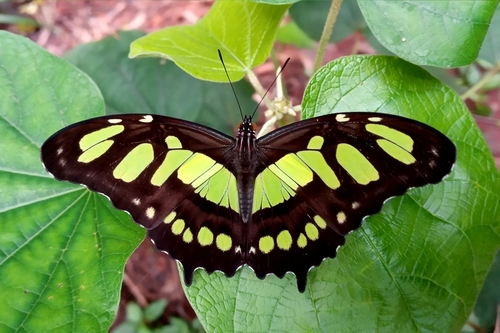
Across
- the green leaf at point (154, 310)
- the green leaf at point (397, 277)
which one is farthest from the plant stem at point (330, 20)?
the green leaf at point (154, 310)

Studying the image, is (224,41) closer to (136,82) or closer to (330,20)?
(330,20)

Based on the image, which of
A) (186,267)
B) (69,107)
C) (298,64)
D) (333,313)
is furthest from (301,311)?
(298,64)

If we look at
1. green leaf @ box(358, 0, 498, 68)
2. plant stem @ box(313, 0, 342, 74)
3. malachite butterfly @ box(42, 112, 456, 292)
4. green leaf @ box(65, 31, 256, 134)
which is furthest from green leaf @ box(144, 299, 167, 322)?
green leaf @ box(358, 0, 498, 68)

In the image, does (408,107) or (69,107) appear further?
(69,107)

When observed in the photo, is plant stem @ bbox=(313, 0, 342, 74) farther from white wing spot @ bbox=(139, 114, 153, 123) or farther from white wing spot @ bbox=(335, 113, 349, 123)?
white wing spot @ bbox=(139, 114, 153, 123)

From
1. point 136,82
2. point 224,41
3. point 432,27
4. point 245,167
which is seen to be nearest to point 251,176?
point 245,167

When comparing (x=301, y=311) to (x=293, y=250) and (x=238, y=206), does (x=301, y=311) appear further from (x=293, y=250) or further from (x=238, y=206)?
(x=238, y=206)

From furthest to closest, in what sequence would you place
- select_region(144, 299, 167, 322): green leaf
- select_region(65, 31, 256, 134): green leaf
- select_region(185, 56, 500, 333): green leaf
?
A: select_region(144, 299, 167, 322): green leaf < select_region(65, 31, 256, 134): green leaf < select_region(185, 56, 500, 333): green leaf

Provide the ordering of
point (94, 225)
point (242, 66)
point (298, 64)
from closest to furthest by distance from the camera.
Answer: point (94, 225), point (242, 66), point (298, 64)
